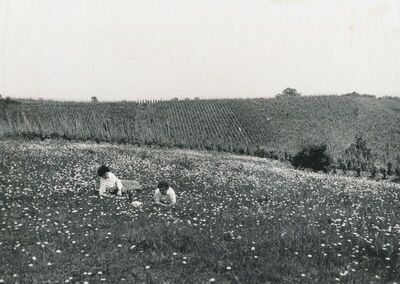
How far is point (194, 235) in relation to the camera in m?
10.4

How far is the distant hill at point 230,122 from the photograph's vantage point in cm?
4947

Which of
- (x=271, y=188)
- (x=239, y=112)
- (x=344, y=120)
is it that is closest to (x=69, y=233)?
(x=271, y=188)

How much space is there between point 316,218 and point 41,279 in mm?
7794

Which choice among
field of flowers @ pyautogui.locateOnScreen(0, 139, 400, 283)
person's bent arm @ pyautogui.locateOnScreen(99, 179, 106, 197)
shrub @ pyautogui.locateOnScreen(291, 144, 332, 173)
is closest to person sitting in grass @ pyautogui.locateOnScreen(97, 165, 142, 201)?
person's bent arm @ pyautogui.locateOnScreen(99, 179, 106, 197)

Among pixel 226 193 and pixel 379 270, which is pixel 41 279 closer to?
pixel 379 270

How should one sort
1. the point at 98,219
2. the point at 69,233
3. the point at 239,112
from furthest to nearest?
1. the point at 239,112
2. the point at 98,219
3. the point at 69,233

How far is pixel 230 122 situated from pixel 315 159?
107 ft

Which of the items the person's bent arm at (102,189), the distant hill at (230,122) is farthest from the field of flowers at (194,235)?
the distant hill at (230,122)

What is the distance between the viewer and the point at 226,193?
1633 centimetres

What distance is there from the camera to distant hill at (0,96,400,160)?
49469mm

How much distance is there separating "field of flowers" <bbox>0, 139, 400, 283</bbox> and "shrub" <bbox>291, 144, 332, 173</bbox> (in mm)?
16283

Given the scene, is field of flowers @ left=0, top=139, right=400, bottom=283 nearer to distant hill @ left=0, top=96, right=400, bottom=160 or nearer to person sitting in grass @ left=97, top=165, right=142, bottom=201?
person sitting in grass @ left=97, top=165, right=142, bottom=201

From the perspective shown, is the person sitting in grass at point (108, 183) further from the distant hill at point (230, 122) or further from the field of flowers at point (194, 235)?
the distant hill at point (230, 122)

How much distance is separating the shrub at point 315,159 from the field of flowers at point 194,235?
1628cm
